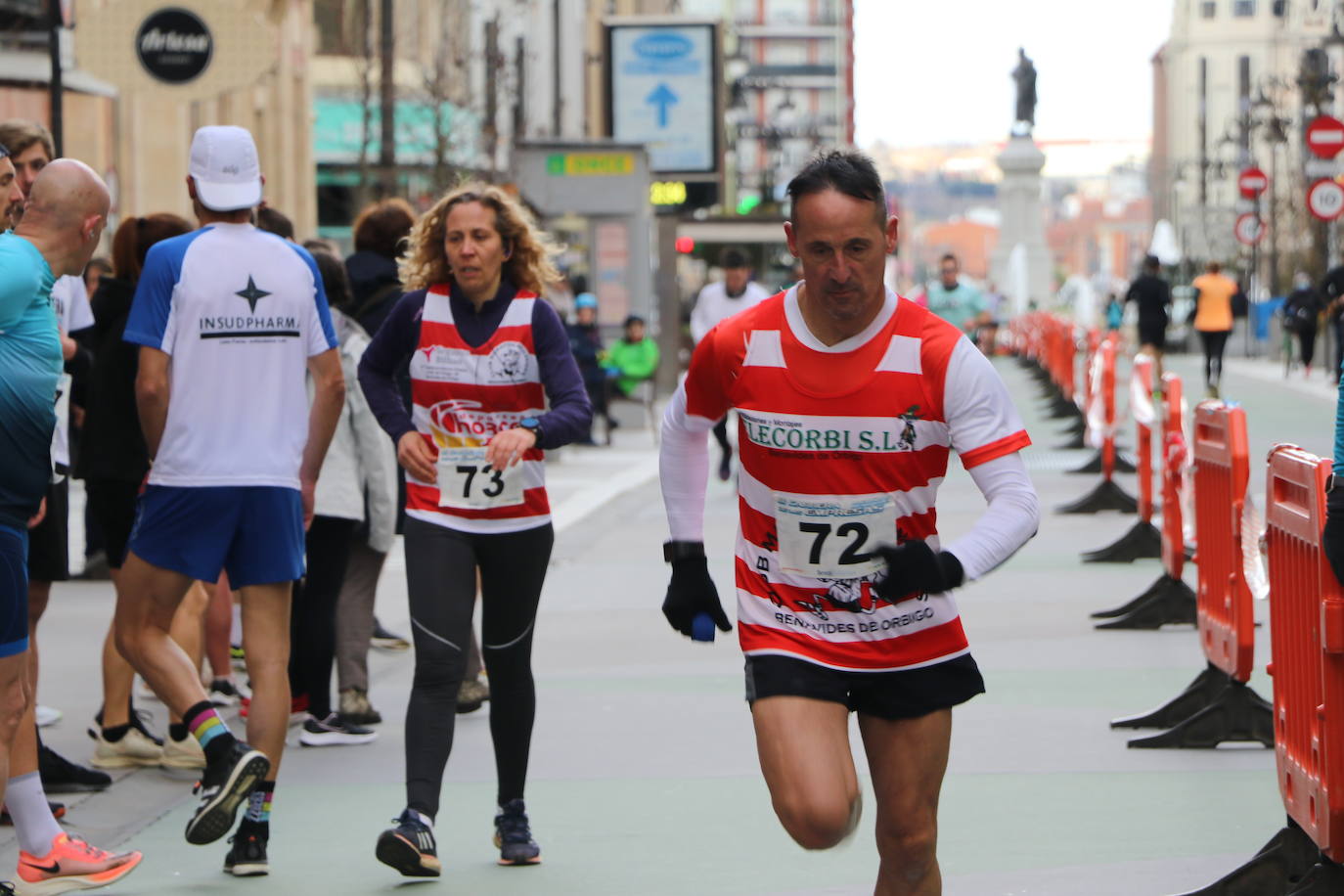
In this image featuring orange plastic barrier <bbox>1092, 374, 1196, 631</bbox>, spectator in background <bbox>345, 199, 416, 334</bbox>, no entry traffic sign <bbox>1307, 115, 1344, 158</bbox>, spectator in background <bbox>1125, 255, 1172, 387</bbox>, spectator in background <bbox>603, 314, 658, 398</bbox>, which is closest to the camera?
spectator in background <bbox>345, 199, 416, 334</bbox>

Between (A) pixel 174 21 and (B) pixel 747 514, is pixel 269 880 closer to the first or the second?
(B) pixel 747 514

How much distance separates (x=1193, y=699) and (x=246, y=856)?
3.64 m

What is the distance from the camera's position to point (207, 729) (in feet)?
20.7

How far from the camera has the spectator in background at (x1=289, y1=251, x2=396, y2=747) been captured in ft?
28.4

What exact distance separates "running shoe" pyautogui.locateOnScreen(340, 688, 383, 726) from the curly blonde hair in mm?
2580

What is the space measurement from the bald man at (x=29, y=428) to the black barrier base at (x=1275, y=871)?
2.87 metres

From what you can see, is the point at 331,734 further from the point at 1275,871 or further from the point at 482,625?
the point at 1275,871

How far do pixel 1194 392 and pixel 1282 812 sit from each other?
30.9m

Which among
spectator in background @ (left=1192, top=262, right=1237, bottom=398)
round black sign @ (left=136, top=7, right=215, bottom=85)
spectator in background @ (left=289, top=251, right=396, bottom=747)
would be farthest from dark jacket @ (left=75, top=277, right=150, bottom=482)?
spectator in background @ (left=1192, top=262, right=1237, bottom=398)

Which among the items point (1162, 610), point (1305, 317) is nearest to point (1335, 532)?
point (1162, 610)

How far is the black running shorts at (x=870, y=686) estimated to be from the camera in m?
4.68

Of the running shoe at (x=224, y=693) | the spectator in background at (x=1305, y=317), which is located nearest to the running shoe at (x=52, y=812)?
the running shoe at (x=224, y=693)

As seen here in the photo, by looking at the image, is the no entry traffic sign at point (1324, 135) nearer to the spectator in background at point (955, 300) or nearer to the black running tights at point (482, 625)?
the spectator in background at point (955, 300)

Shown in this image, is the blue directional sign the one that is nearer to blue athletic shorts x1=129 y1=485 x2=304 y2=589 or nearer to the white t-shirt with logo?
the white t-shirt with logo
